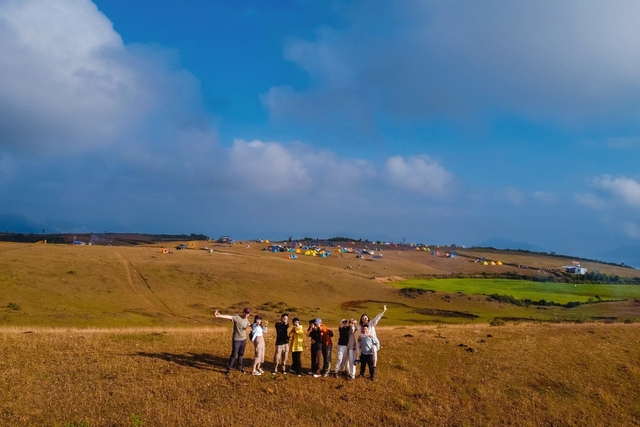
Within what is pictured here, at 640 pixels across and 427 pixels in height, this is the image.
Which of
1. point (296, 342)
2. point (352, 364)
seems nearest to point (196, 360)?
point (296, 342)

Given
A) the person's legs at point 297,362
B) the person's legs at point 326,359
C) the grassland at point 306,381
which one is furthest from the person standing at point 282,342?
the person's legs at point 326,359

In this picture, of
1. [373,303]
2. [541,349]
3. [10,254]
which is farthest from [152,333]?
[10,254]

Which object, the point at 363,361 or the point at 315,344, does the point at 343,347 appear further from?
the point at 315,344

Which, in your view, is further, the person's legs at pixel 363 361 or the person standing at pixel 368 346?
the person's legs at pixel 363 361

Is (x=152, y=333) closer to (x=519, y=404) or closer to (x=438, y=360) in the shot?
(x=438, y=360)

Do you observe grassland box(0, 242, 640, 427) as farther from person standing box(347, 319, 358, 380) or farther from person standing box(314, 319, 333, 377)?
person standing box(314, 319, 333, 377)

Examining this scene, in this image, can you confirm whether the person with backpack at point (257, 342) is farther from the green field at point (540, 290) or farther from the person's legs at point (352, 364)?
the green field at point (540, 290)
